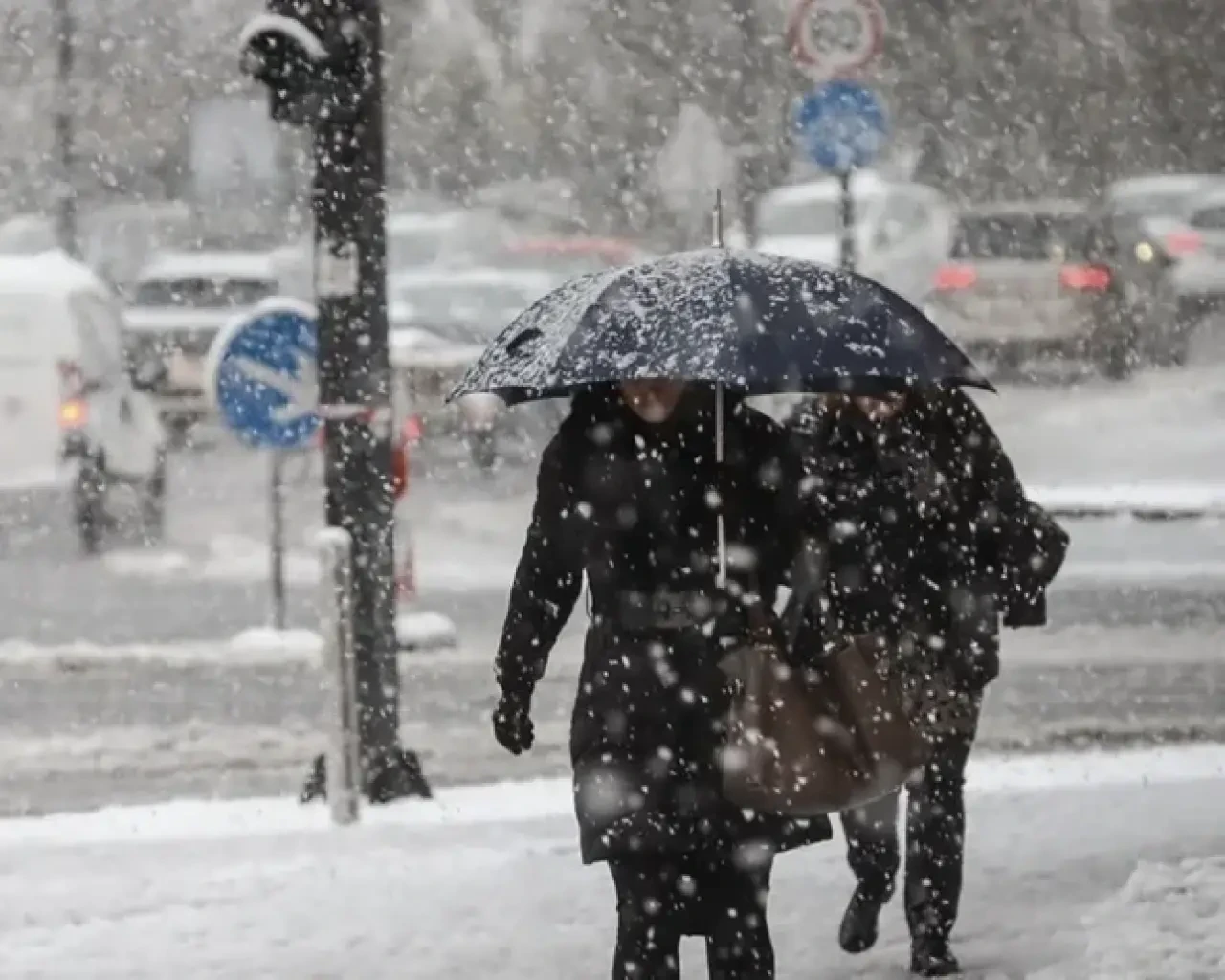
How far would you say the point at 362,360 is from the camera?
8.70 m

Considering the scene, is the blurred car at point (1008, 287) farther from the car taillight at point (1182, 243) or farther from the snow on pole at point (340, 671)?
the snow on pole at point (340, 671)

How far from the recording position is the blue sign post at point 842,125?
13.4 meters

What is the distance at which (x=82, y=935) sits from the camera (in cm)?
720

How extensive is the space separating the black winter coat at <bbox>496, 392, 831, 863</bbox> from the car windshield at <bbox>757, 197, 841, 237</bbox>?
868 inches

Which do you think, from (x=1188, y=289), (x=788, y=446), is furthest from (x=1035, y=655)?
(x=1188, y=289)

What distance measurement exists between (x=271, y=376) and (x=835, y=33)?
4758mm

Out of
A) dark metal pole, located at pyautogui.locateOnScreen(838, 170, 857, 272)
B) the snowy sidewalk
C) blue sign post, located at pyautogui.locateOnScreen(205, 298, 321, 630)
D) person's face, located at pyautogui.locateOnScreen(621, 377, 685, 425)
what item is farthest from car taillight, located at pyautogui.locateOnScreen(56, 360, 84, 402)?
person's face, located at pyautogui.locateOnScreen(621, 377, 685, 425)

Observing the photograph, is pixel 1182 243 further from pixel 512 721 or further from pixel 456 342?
pixel 512 721

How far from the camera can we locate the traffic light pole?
8.61 metres

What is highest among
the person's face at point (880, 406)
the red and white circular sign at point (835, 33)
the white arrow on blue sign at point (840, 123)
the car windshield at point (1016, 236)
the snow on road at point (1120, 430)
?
the red and white circular sign at point (835, 33)

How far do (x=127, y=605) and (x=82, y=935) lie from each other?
25.7ft

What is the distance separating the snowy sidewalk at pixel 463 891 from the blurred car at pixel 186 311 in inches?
602

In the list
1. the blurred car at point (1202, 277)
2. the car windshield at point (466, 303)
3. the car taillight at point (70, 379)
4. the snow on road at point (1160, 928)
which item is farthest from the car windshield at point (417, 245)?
the snow on road at point (1160, 928)

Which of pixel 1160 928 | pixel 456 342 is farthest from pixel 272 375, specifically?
pixel 456 342
